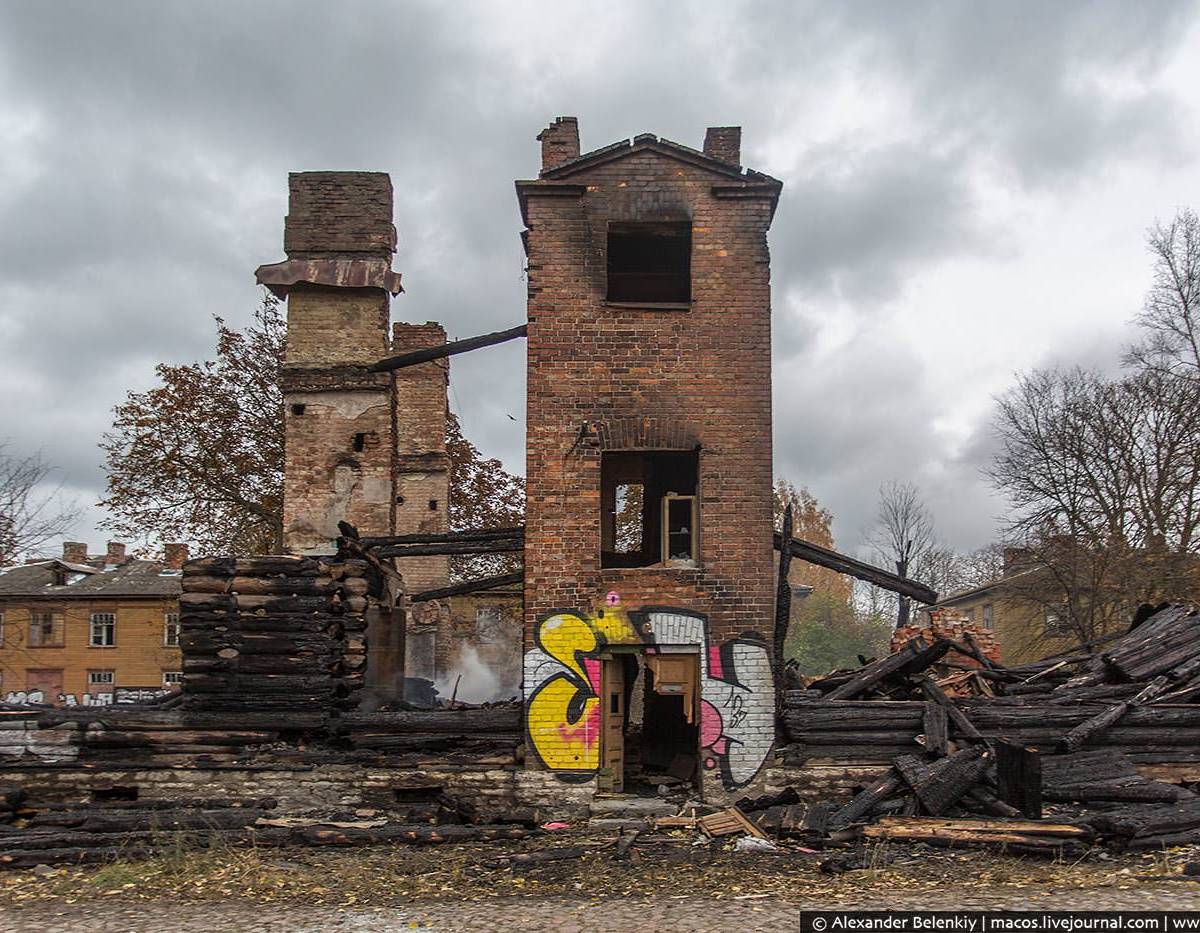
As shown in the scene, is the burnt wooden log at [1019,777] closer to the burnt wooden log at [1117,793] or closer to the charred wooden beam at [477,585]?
the burnt wooden log at [1117,793]

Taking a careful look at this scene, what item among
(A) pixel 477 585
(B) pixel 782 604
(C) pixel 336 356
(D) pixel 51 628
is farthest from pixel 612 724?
(D) pixel 51 628

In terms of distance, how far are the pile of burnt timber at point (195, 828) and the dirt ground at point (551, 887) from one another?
0.19 meters

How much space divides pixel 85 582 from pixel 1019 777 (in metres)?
39.9

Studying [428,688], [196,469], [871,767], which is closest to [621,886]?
[871,767]

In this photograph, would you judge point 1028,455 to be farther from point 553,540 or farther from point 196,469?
point 196,469

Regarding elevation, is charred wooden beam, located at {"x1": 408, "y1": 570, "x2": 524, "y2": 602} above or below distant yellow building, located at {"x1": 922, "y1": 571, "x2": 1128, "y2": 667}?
above

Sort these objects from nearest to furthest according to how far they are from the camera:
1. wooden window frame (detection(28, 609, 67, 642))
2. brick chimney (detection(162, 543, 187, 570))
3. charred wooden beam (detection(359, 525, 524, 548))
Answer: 1. charred wooden beam (detection(359, 525, 524, 548))
2. wooden window frame (detection(28, 609, 67, 642))
3. brick chimney (detection(162, 543, 187, 570))

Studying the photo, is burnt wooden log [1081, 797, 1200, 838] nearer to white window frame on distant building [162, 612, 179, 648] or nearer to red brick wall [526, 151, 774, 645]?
red brick wall [526, 151, 774, 645]

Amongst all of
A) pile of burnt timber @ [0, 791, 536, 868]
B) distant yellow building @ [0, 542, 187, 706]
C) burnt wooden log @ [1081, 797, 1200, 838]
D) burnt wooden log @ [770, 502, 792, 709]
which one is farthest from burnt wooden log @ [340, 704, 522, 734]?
distant yellow building @ [0, 542, 187, 706]

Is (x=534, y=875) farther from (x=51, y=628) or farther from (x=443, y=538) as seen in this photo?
(x=51, y=628)

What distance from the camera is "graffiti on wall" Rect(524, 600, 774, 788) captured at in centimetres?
1167

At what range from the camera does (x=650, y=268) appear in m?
15.1

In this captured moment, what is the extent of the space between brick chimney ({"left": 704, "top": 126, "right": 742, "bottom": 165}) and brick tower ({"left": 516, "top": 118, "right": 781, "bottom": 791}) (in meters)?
0.02

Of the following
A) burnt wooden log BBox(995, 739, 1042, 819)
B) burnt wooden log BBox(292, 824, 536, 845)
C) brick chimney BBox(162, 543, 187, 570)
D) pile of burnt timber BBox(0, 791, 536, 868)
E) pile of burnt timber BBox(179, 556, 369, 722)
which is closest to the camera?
pile of burnt timber BBox(0, 791, 536, 868)
